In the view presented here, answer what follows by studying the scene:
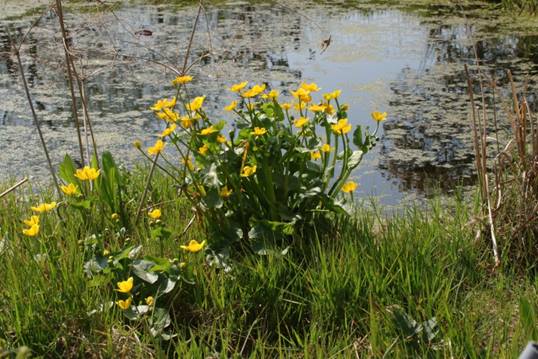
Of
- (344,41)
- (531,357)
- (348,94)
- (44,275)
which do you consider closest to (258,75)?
(348,94)

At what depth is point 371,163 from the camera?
319cm

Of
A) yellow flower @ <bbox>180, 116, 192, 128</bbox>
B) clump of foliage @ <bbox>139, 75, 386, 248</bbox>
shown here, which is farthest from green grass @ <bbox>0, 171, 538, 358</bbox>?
yellow flower @ <bbox>180, 116, 192, 128</bbox>

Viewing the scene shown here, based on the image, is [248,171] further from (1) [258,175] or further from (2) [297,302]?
(2) [297,302]

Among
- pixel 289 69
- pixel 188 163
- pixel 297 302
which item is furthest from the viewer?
pixel 289 69

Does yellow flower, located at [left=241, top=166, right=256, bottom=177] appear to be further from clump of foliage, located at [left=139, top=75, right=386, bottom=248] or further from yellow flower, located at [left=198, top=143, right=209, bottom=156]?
yellow flower, located at [left=198, top=143, right=209, bottom=156]

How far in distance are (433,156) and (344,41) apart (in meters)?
2.22

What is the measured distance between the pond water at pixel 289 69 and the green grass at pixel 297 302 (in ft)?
2.39

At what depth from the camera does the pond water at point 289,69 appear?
Answer: 10.5 ft

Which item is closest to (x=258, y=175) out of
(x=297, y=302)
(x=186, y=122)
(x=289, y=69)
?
(x=186, y=122)

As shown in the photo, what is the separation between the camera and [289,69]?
451 centimetres

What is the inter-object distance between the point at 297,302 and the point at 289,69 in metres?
3.05

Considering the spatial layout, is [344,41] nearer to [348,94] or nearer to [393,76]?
[393,76]

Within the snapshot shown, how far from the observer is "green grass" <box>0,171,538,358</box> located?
1.48 meters

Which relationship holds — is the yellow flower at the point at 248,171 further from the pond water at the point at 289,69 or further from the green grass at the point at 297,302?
the pond water at the point at 289,69
